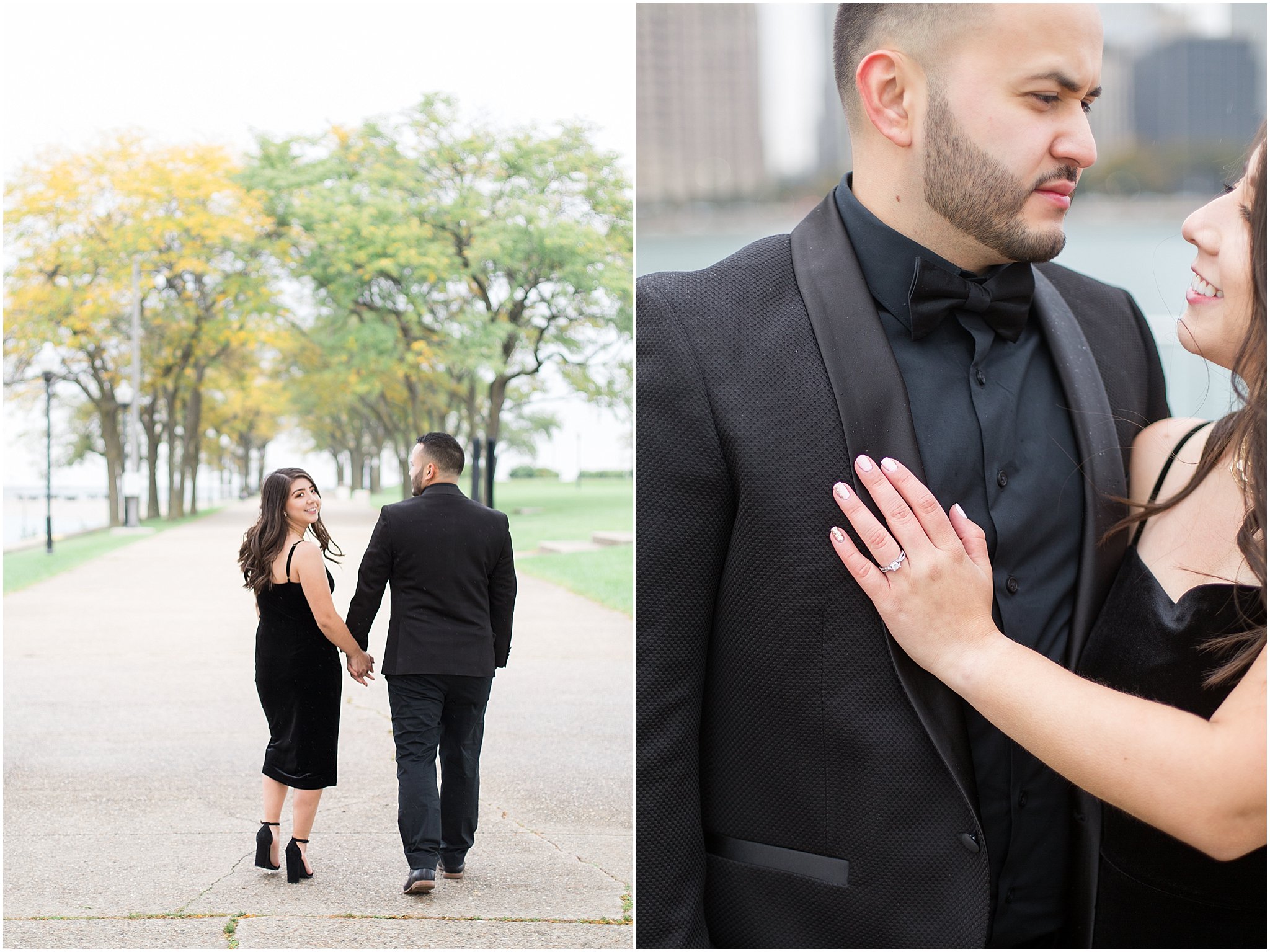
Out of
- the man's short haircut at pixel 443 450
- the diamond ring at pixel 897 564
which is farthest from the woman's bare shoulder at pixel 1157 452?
the man's short haircut at pixel 443 450

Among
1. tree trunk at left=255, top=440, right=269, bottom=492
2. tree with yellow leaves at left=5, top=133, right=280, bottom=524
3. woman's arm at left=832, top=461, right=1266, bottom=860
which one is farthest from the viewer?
tree with yellow leaves at left=5, top=133, right=280, bottom=524

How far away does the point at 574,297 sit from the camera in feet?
10.1

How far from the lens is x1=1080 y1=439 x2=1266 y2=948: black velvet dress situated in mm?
1535

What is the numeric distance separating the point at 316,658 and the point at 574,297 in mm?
1225

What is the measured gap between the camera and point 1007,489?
155 cm

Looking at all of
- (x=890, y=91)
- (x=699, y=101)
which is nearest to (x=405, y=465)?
(x=699, y=101)

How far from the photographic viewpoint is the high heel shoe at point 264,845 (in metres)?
2.76

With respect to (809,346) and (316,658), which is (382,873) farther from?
(809,346)

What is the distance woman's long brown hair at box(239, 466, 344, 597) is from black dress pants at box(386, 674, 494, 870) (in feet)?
1.42

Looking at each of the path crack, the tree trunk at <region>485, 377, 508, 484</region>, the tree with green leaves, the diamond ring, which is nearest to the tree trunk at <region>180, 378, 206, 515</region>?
the tree with green leaves

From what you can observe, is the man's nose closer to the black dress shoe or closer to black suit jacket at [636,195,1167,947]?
black suit jacket at [636,195,1167,947]

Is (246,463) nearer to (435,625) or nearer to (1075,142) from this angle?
(435,625)

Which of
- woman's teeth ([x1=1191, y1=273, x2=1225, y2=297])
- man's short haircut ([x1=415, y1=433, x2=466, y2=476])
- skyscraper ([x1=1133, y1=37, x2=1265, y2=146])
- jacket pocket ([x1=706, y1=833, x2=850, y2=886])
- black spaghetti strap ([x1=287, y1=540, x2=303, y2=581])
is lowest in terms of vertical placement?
jacket pocket ([x1=706, y1=833, x2=850, y2=886])

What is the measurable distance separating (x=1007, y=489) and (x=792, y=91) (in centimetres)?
106
